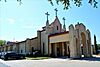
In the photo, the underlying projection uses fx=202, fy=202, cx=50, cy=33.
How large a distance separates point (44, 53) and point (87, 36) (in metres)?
12.5

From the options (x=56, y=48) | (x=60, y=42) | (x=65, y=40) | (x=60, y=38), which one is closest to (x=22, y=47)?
(x=56, y=48)

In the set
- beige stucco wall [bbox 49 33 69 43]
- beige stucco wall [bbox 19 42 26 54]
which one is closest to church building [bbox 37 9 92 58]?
beige stucco wall [bbox 49 33 69 43]

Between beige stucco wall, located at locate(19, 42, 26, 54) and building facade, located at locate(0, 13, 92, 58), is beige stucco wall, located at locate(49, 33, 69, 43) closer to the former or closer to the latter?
building facade, located at locate(0, 13, 92, 58)

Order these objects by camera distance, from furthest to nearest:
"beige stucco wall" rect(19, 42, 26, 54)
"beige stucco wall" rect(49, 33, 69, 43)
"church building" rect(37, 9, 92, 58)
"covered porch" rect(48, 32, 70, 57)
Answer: "beige stucco wall" rect(19, 42, 26, 54), "covered porch" rect(48, 32, 70, 57), "beige stucco wall" rect(49, 33, 69, 43), "church building" rect(37, 9, 92, 58)

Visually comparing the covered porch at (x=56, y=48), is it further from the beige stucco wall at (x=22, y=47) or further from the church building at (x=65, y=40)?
the beige stucco wall at (x=22, y=47)

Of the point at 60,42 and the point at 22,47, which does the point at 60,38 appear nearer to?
the point at 60,42

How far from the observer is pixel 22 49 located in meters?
55.3

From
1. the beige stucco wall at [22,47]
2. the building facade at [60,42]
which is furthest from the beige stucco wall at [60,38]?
the beige stucco wall at [22,47]

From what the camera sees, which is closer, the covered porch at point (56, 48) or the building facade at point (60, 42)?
the building facade at point (60, 42)

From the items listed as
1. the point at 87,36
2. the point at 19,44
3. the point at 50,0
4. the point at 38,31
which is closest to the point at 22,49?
the point at 19,44

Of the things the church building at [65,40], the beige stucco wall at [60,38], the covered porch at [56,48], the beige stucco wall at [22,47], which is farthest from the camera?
the beige stucco wall at [22,47]

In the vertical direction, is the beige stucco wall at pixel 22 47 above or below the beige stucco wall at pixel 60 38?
below

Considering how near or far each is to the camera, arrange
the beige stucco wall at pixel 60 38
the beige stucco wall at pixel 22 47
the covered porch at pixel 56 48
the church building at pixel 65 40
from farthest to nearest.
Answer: the beige stucco wall at pixel 22 47
the covered porch at pixel 56 48
the beige stucco wall at pixel 60 38
the church building at pixel 65 40

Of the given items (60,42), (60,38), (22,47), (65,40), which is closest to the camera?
(65,40)
